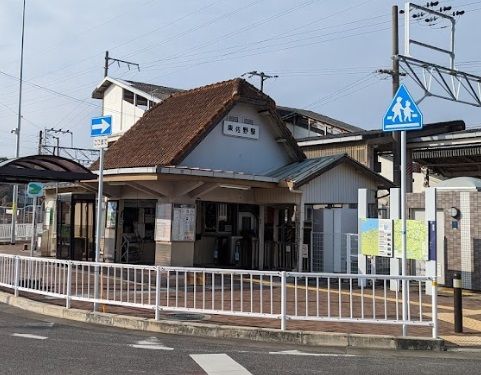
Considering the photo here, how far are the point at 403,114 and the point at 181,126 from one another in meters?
11.4

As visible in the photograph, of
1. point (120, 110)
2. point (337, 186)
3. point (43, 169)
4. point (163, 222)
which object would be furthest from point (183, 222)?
point (120, 110)

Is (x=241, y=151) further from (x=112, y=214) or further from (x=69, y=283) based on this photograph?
(x=69, y=283)

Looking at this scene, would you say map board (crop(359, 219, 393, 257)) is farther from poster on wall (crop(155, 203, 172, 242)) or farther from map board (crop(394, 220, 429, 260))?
poster on wall (crop(155, 203, 172, 242))

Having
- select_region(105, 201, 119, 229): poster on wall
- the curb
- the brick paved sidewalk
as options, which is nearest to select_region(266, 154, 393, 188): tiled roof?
the brick paved sidewalk

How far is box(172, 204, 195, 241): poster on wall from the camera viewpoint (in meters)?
16.6

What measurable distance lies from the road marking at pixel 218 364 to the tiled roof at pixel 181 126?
9.68 m

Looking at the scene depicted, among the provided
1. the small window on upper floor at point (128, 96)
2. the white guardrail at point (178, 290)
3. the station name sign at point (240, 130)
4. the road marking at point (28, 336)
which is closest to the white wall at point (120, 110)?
the small window on upper floor at point (128, 96)

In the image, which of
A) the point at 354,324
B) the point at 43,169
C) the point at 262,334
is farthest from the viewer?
the point at 43,169

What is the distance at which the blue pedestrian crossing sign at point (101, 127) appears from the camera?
35.3 ft

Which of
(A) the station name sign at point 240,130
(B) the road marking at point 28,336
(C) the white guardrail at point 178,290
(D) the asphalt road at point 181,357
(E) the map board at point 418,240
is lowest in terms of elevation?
(D) the asphalt road at point 181,357

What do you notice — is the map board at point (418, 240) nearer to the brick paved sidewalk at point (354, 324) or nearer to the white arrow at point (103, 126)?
the brick paved sidewalk at point (354, 324)

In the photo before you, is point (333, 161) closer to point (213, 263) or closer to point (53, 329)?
point (213, 263)

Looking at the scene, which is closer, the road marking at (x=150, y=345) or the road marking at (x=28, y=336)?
the road marking at (x=150, y=345)

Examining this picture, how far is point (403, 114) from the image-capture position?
29.3 feet
